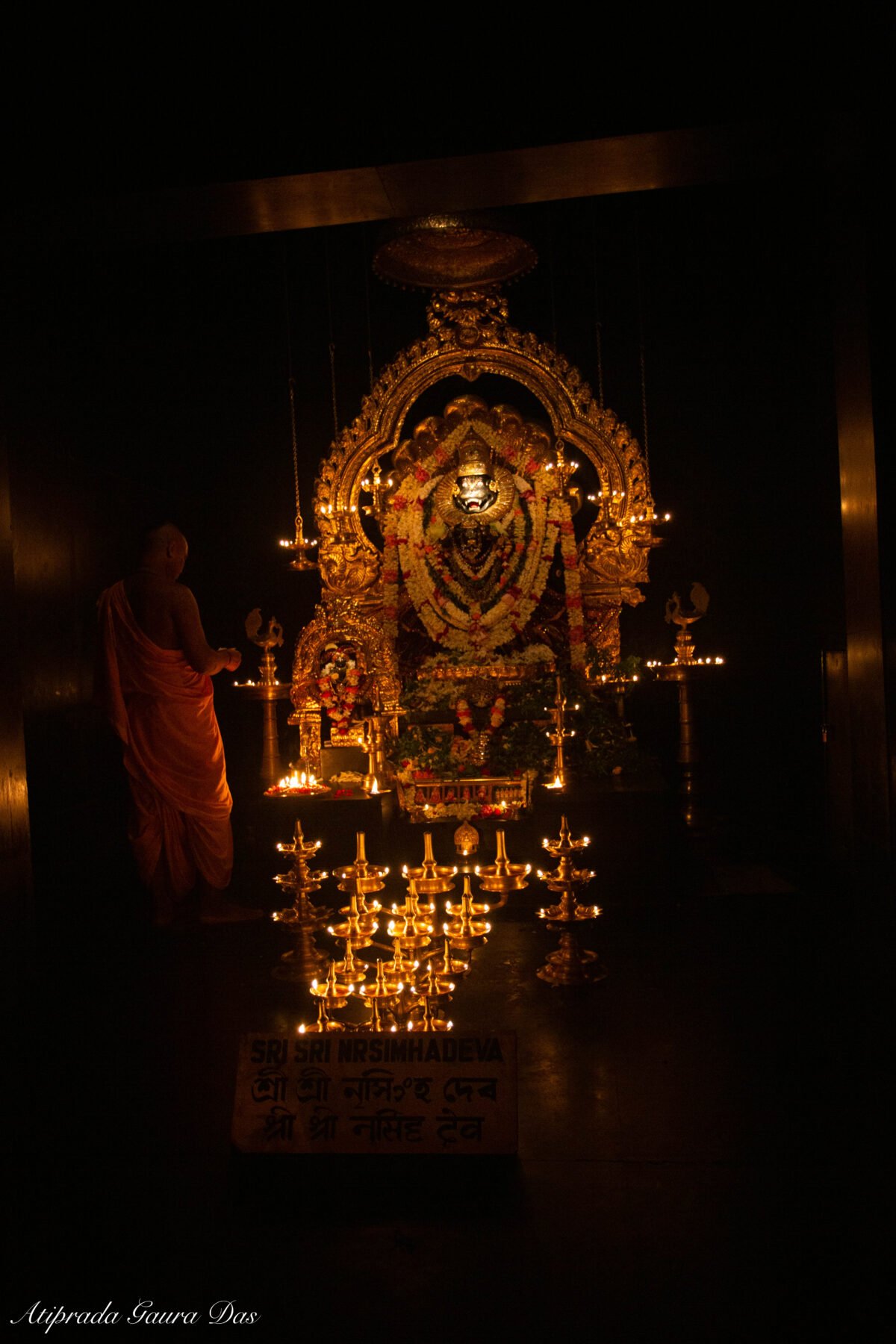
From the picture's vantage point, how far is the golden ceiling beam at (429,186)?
3.75 m

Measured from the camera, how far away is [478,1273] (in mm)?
2541

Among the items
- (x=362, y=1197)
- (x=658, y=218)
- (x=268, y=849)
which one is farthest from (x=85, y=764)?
(x=658, y=218)

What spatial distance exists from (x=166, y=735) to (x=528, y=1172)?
3632 millimetres

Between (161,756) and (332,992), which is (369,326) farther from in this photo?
(332,992)

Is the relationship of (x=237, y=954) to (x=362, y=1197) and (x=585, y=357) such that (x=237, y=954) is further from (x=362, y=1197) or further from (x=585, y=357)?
(x=585, y=357)

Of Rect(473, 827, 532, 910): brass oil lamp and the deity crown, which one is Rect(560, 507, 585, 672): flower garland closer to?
the deity crown

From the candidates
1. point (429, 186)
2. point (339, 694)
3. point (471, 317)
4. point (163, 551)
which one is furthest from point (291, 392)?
point (429, 186)

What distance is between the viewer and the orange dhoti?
235 inches

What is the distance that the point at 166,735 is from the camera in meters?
6.00

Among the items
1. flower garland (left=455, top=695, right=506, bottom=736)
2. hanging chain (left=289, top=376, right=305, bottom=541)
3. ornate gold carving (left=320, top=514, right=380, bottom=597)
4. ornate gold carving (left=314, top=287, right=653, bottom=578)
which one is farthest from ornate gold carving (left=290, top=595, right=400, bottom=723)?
hanging chain (left=289, top=376, right=305, bottom=541)

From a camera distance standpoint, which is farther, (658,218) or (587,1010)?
(658,218)

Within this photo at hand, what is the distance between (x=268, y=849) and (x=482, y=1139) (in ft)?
13.0

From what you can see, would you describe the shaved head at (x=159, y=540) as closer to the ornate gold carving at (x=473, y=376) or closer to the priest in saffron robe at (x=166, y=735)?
the priest in saffron robe at (x=166, y=735)

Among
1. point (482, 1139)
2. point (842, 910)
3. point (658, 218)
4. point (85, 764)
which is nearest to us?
point (482, 1139)
